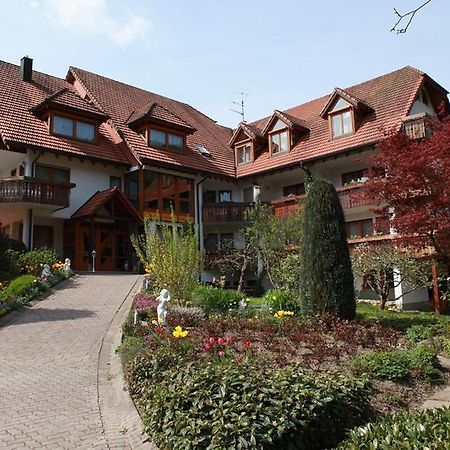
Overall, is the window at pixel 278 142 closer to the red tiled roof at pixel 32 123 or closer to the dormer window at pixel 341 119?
the dormer window at pixel 341 119

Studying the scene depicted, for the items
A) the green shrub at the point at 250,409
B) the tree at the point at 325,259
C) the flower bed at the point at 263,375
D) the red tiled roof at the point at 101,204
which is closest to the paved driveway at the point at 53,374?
the flower bed at the point at 263,375

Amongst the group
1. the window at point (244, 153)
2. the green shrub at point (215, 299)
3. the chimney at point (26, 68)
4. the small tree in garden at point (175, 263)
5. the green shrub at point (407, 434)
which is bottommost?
the green shrub at point (407, 434)

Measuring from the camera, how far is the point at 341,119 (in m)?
24.7

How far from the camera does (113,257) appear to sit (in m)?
24.9

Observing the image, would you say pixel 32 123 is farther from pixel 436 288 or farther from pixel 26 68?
pixel 436 288

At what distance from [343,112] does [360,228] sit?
6.16 metres

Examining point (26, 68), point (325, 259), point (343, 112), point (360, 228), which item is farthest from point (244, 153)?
point (325, 259)

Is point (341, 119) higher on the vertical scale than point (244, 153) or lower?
higher

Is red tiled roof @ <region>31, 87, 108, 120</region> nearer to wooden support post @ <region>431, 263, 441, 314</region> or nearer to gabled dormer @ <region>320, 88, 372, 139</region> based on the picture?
gabled dormer @ <region>320, 88, 372, 139</region>

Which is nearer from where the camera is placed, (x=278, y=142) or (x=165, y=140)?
(x=165, y=140)

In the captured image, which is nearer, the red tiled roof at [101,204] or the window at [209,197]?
the red tiled roof at [101,204]

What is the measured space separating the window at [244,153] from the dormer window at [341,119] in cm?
578

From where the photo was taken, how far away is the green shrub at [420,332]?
9305 mm

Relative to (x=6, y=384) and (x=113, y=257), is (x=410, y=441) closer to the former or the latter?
(x=6, y=384)
